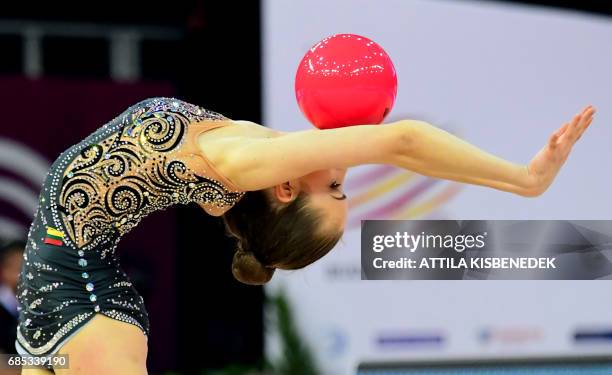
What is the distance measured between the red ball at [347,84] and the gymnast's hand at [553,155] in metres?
0.42

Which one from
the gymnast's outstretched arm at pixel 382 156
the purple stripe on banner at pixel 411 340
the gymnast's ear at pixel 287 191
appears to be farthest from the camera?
the purple stripe on banner at pixel 411 340

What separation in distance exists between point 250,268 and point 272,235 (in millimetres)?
151

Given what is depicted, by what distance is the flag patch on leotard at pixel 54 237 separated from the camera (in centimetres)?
274

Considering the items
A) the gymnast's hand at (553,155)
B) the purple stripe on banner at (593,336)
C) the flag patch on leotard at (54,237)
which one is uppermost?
the gymnast's hand at (553,155)

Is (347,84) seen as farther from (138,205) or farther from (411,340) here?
(411,340)

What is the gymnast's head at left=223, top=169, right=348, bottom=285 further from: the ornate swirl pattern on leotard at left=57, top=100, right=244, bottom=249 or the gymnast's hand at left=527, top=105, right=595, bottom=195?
the gymnast's hand at left=527, top=105, right=595, bottom=195

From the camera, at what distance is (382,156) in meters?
2.51

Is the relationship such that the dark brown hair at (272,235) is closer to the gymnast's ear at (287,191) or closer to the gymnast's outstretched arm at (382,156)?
the gymnast's ear at (287,191)

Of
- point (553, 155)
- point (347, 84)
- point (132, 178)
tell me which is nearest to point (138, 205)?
point (132, 178)

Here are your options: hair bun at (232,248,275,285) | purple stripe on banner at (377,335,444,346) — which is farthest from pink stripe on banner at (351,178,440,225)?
hair bun at (232,248,275,285)

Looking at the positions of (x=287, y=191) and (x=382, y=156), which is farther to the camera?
(x=287, y=191)

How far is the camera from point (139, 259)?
575 centimetres

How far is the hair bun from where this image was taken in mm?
2844

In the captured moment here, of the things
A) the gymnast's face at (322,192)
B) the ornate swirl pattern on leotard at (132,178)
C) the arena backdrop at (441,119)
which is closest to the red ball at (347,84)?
the gymnast's face at (322,192)
